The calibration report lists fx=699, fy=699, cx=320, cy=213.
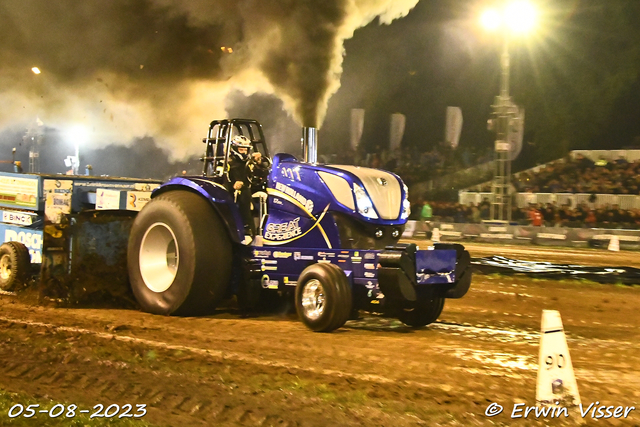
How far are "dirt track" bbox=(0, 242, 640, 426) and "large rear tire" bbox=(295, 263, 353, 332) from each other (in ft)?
0.53

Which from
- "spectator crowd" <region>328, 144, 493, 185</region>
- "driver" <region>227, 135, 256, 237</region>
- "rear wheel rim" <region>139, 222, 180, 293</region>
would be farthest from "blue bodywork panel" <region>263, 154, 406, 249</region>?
"spectator crowd" <region>328, 144, 493, 185</region>

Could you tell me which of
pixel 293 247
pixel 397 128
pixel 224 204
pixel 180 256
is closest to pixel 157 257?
pixel 180 256

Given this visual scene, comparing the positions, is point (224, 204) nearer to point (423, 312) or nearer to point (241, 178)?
point (241, 178)

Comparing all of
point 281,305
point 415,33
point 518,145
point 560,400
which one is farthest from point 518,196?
point 560,400

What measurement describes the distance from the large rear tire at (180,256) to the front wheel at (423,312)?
2116 mm

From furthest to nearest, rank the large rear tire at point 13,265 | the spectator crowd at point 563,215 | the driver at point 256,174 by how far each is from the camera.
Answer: the spectator crowd at point 563,215
the large rear tire at point 13,265
the driver at point 256,174

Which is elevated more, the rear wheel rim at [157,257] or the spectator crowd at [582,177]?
the spectator crowd at [582,177]

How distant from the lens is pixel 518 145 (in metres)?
26.1

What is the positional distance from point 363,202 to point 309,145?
176 cm

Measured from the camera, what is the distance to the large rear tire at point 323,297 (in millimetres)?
6859

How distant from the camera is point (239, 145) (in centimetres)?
849

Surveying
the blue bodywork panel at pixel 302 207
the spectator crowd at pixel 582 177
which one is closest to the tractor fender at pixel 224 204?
the blue bodywork panel at pixel 302 207

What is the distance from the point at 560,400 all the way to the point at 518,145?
2265 centimetres

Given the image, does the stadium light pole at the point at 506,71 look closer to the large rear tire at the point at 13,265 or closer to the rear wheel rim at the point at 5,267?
the large rear tire at the point at 13,265
